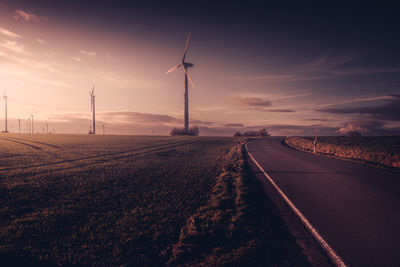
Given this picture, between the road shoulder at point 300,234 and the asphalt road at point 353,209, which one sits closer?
the road shoulder at point 300,234

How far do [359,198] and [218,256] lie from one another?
6278mm

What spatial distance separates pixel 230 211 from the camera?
6723mm

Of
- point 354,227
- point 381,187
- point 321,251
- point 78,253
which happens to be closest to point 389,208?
point 354,227

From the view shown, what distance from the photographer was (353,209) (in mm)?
6664

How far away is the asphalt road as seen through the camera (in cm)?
441

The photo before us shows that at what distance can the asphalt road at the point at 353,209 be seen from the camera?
441 cm

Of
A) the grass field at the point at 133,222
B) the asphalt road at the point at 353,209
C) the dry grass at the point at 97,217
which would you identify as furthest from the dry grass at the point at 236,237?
the asphalt road at the point at 353,209

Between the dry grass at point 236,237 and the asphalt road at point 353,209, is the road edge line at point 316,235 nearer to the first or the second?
the asphalt road at point 353,209

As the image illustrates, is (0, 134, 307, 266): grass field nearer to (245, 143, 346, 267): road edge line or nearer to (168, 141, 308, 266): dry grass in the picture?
(168, 141, 308, 266): dry grass

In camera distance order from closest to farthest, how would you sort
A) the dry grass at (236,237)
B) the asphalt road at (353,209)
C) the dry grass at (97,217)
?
the dry grass at (236,237)
the asphalt road at (353,209)
the dry grass at (97,217)

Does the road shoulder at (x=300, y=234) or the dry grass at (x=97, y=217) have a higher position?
the road shoulder at (x=300, y=234)

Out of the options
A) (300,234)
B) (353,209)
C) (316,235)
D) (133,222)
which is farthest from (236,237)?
(353,209)

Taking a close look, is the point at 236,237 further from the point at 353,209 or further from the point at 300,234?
the point at 353,209

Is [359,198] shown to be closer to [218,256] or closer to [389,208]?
[389,208]
